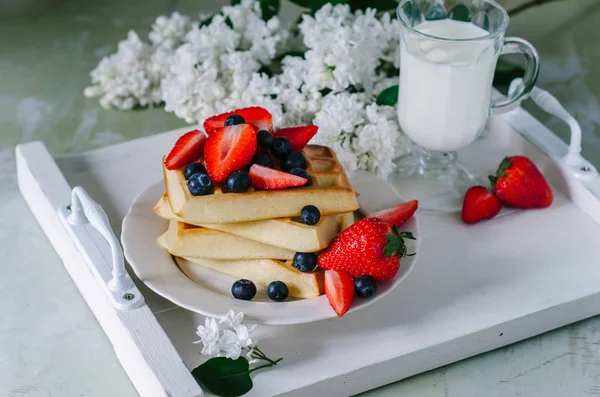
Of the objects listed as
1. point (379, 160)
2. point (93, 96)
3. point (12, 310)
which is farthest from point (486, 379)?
point (93, 96)

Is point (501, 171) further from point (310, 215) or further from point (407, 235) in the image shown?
point (310, 215)

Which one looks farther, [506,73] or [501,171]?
[506,73]

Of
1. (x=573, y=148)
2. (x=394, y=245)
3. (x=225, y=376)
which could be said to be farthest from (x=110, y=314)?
(x=573, y=148)

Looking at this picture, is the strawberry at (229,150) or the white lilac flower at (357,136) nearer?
the strawberry at (229,150)

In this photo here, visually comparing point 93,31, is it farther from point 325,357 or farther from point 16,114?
point 325,357

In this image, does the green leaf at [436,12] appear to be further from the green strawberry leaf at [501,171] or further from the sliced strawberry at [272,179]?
the sliced strawberry at [272,179]

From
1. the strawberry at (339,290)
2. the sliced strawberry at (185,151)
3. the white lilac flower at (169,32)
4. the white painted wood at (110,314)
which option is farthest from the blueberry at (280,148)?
the white lilac flower at (169,32)
